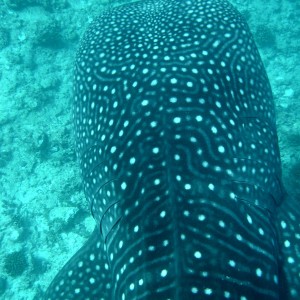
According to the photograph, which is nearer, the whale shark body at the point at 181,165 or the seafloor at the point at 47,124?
the whale shark body at the point at 181,165

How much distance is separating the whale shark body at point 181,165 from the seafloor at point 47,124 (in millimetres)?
3366

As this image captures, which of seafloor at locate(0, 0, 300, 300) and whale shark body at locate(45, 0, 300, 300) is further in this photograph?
seafloor at locate(0, 0, 300, 300)

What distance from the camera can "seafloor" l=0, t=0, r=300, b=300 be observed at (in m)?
7.53

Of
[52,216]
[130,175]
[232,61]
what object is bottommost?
[52,216]

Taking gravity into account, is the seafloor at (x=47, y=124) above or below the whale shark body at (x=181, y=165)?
below

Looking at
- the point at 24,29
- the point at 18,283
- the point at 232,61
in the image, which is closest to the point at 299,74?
the point at 232,61

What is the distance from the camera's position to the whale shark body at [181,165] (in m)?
2.56

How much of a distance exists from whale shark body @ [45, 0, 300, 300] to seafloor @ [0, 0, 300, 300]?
337 centimetres

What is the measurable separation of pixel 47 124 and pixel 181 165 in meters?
6.66

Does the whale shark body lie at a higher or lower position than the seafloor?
higher

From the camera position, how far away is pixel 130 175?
300 centimetres

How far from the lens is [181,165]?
2.80 metres

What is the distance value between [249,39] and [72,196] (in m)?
5.59

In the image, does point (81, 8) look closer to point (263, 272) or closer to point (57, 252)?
point (57, 252)
